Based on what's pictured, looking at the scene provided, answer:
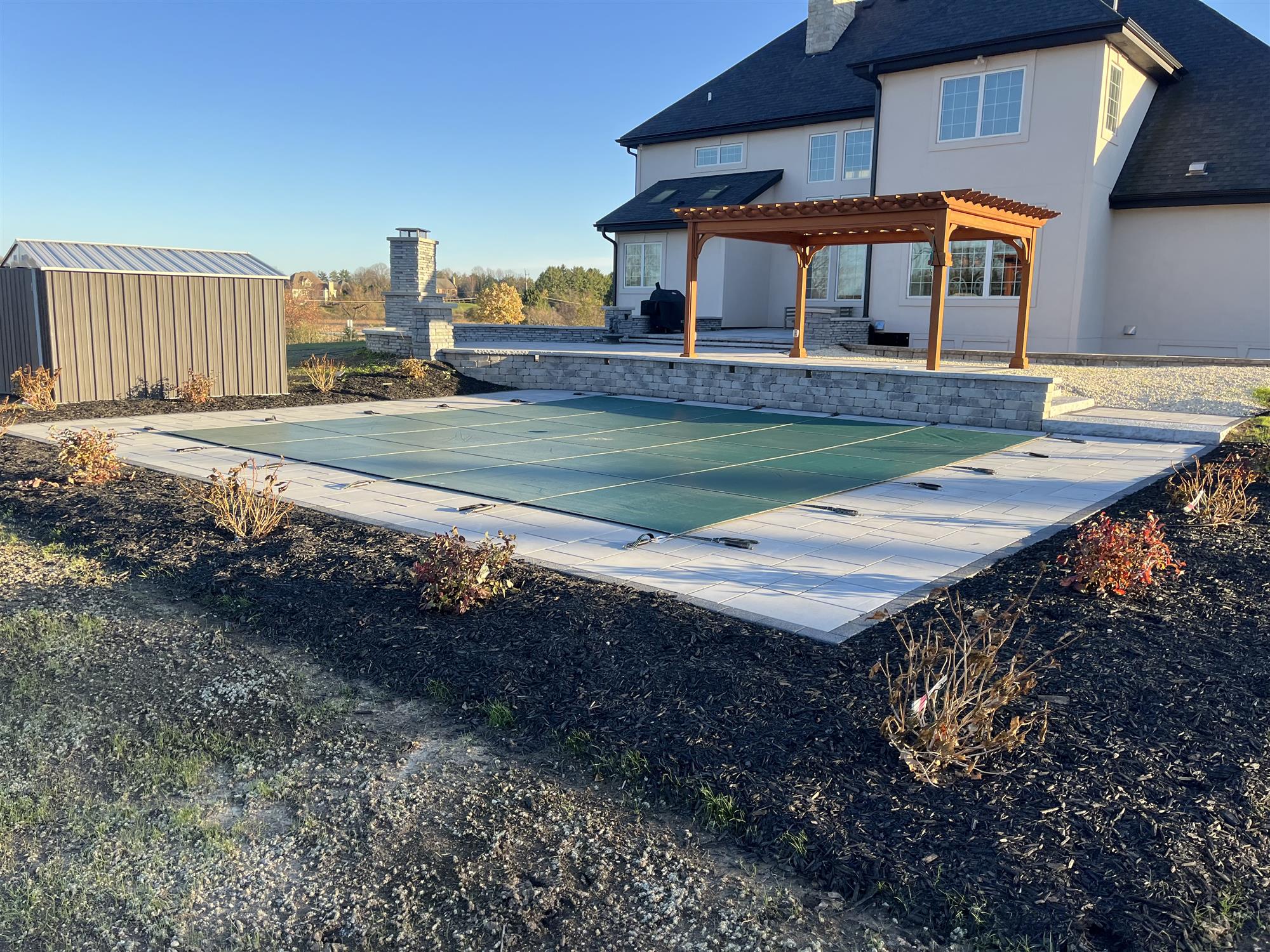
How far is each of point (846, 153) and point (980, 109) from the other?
373 cm

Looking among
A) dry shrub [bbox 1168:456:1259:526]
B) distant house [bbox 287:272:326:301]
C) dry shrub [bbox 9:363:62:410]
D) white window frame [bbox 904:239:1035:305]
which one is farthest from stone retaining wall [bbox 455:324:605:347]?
dry shrub [bbox 1168:456:1259:526]

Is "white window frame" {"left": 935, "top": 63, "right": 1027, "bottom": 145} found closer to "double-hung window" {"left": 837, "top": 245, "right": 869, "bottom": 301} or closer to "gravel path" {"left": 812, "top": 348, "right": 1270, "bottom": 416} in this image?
"double-hung window" {"left": 837, "top": 245, "right": 869, "bottom": 301}

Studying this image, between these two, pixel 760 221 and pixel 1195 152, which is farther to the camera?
pixel 1195 152

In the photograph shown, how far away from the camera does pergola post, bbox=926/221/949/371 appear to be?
40.8ft

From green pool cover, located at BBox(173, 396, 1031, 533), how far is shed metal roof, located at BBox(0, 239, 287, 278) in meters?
2.93

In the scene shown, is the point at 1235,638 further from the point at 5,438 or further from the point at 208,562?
the point at 5,438

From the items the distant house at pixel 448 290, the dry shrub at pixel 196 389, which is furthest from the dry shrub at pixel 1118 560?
the distant house at pixel 448 290

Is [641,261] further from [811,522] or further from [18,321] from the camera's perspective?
[811,522]

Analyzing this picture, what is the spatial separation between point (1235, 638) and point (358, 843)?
3.90 meters

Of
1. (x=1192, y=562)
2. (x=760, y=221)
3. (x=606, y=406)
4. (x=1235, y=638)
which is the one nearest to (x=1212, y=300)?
(x=760, y=221)

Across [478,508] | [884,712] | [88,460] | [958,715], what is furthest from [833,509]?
[88,460]

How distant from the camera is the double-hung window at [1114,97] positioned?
1634 cm

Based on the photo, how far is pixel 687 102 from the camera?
955 inches

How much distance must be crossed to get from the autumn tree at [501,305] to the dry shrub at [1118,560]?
83.3 ft
